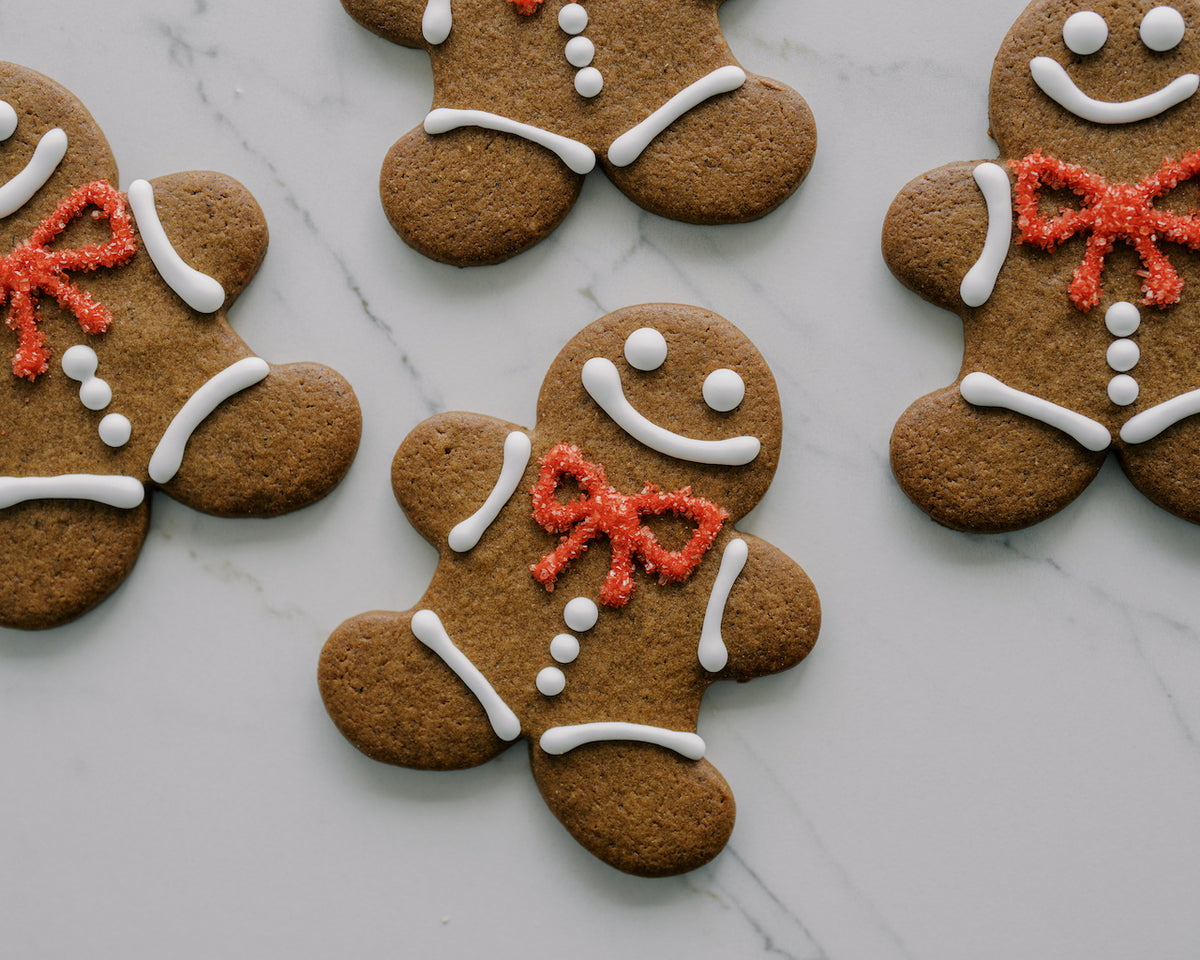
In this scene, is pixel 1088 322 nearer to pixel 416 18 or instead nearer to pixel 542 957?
pixel 416 18

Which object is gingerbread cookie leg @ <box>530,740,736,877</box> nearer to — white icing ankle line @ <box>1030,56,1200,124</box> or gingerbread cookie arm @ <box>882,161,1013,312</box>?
gingerbread cookie arm @ <box>882,161,1013,312</box>

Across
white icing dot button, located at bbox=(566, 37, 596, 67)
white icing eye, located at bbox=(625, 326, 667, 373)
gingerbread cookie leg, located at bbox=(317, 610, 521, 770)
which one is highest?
white icing dot button, located at bbox=(566, 37, 596, 67)

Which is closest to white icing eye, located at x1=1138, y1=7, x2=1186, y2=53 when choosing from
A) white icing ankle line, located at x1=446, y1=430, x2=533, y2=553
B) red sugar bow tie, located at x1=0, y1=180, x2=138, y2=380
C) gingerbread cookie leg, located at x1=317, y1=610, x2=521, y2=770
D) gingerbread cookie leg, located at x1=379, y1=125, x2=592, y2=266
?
gingerbread cookie leg, located at x1=379, y1=125, x2=592, y2=266

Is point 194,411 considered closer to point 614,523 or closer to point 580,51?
point 614,523

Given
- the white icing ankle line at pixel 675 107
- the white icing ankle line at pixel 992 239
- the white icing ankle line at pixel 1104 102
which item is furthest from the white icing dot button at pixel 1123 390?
the white icing ankle line at pixel 675 107

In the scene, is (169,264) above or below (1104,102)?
below

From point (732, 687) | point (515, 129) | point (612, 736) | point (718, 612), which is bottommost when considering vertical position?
point (612, 736)

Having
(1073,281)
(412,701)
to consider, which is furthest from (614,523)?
(1073,281)
